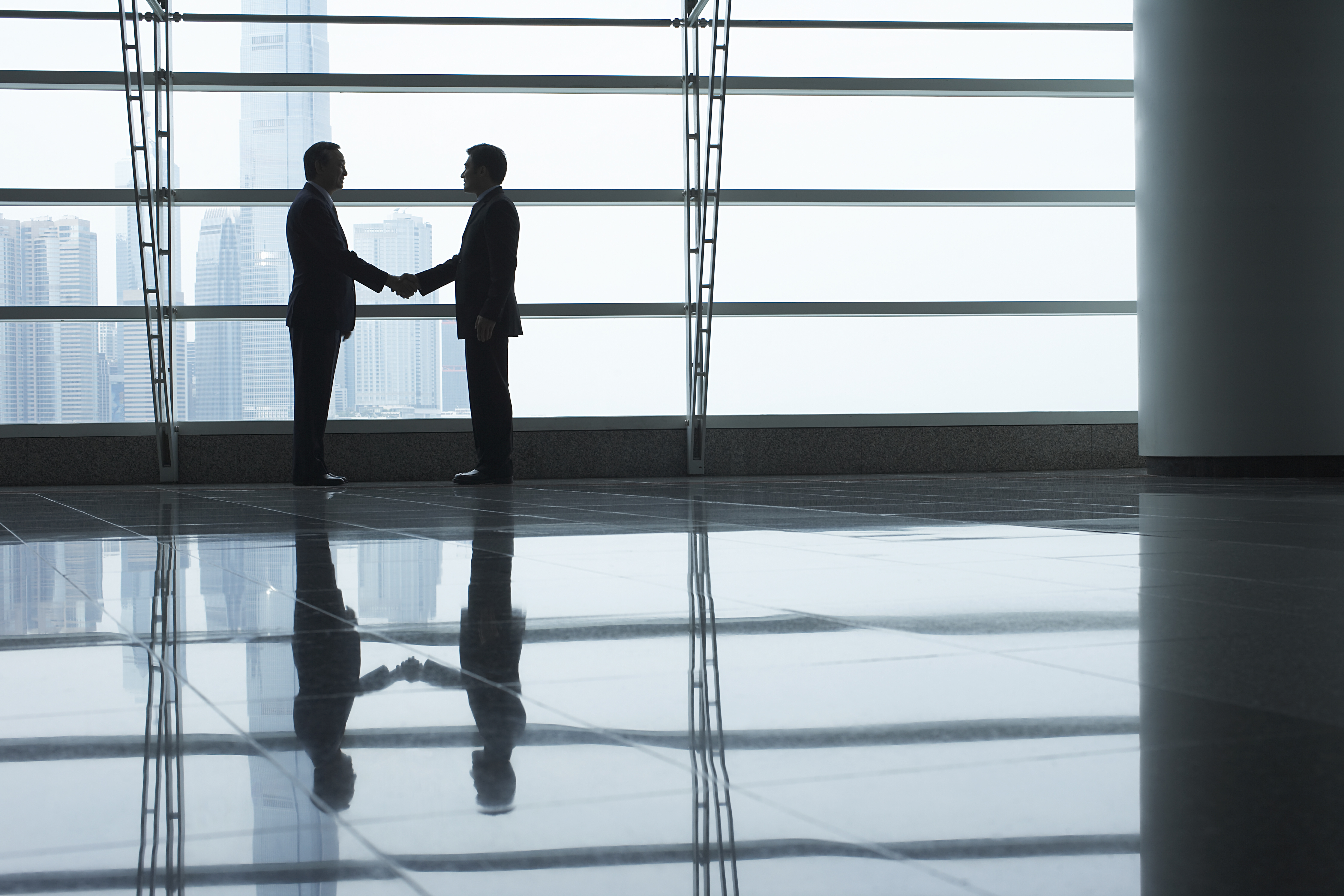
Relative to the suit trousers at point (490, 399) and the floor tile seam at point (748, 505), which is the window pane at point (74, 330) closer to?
the suit trousers at point (490, 399)

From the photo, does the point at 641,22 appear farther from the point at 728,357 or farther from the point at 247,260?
the point at 247,260

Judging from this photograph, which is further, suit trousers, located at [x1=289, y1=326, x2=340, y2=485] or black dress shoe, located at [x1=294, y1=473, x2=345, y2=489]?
black dress shoe, located at [x1=294, y1=473, x2=345, y2=489]

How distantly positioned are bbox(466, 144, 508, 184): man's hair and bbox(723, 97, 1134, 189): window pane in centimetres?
284

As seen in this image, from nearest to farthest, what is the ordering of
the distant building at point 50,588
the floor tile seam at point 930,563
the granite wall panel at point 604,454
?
the distant building at point 50,588 → the floor tile seam at point 930,563 → the granite wall panel at point 604,454

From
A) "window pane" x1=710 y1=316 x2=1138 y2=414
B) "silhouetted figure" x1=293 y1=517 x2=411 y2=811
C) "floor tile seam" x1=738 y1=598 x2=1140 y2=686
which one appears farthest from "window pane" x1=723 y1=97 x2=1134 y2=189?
"floor tile seam" x1=738 y1=598 x2=1140 y2=686

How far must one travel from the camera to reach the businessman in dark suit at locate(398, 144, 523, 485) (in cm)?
805

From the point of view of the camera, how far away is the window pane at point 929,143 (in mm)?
10852

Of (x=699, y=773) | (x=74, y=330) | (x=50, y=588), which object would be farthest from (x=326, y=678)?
(x=74, y=330)

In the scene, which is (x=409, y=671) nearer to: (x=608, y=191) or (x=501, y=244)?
(x=501, y=244)

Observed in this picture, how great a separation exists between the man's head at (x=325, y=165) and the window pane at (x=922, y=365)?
3.38 meters

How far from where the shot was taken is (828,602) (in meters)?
2.43

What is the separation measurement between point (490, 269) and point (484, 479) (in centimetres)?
123

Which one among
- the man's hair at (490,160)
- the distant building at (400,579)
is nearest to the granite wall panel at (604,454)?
the man's hair at (490,160)

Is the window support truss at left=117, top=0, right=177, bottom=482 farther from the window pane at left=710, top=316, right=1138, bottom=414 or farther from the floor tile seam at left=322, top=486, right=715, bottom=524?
the floor tile seam at left=322, top=486, right=715, bottom=524
